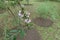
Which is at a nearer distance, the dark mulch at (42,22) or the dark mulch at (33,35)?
the dark mulch at (33,35)

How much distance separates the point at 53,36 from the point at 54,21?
0.39 metres

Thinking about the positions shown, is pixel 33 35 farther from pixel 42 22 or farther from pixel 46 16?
pixel 46 16

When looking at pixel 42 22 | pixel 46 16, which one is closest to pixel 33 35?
pixel 42 22

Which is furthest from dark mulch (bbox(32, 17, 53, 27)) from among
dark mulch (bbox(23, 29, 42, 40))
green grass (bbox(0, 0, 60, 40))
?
dark mulch (bbox(23, 29, 42, 40))

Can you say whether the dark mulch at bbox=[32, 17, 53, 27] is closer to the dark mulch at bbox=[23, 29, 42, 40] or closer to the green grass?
the green grass

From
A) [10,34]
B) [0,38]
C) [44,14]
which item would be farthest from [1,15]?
[10,34]

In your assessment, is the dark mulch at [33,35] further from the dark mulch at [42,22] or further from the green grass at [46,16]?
the dark mulch at [42,22]

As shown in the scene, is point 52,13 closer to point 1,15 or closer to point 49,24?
point 49,24

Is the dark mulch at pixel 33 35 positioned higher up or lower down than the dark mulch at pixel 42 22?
lower down

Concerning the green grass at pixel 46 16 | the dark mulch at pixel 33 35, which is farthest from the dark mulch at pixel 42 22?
the dark mulch at pixel 33 35

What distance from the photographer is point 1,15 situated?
2.72m

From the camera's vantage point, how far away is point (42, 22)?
2695 millimetres

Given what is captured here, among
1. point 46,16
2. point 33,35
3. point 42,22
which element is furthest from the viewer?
point 46,16

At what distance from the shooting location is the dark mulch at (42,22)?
266 cm
